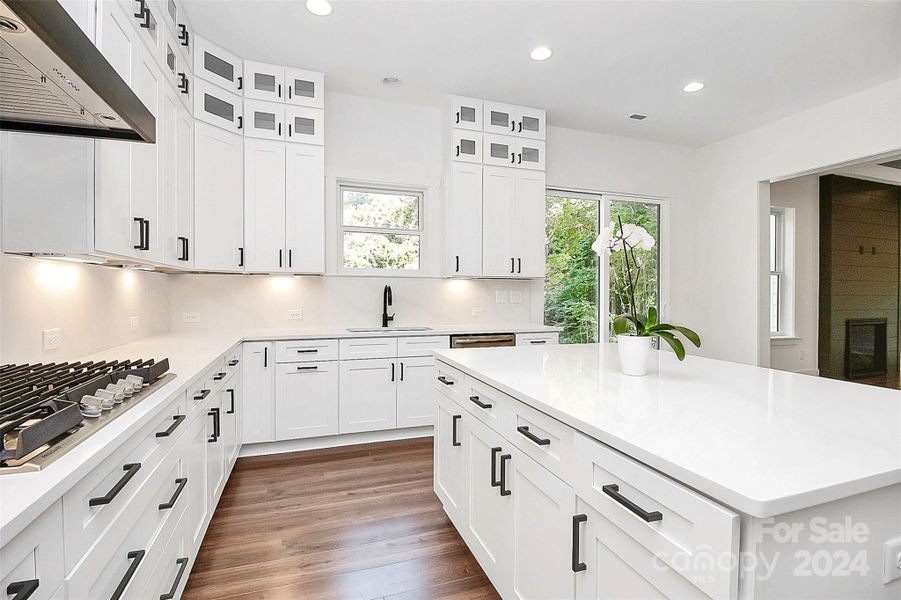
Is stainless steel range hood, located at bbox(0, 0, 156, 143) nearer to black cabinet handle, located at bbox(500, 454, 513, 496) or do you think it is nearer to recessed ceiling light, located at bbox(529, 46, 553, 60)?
black cabinet handle, located at bbox(500, 454, 513, 496)

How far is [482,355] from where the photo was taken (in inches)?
86.4

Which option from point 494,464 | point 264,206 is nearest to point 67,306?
point 264,206

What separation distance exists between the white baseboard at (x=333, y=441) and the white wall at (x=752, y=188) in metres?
3.69

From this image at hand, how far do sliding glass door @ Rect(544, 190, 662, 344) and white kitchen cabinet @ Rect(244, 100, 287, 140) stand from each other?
9.03 ft

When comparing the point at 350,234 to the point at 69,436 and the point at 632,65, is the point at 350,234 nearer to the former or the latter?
the point at 632,65

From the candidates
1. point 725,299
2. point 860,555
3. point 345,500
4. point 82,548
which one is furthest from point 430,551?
point 725,299

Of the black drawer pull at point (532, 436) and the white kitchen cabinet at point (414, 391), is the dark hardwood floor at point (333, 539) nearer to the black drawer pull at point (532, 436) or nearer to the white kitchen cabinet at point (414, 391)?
the white kitchen cabinet at point (414, 391)

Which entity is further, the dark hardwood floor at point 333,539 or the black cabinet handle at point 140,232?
the black cabinet handle at point 140,232

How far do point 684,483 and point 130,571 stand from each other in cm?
134

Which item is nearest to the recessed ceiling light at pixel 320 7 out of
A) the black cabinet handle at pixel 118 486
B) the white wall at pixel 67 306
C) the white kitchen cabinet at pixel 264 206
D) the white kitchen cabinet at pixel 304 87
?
the white kitchen cabinet at pixel 304 87

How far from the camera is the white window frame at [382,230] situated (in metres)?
3.95

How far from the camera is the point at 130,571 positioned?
109 cm

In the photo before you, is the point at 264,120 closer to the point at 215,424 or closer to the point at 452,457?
the point at 215,424

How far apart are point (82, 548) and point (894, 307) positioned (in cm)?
853
